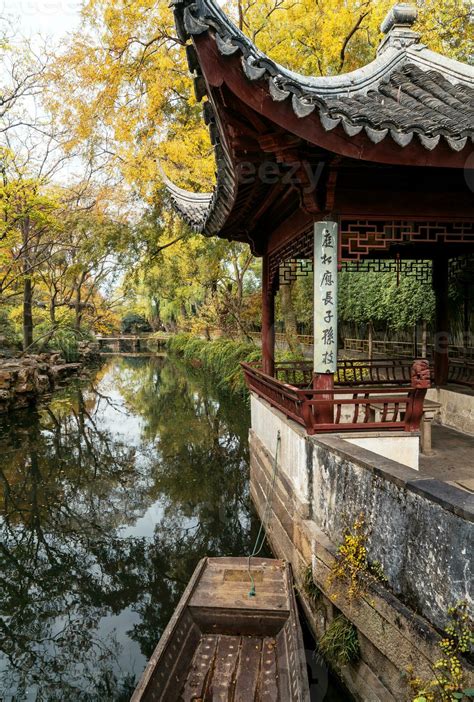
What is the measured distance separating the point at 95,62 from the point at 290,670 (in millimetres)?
12790

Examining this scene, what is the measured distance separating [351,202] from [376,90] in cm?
153

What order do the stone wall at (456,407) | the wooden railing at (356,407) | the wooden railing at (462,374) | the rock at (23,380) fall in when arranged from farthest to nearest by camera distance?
the rock at (23,380) → the wooden railing at (462,374) → the stone wall at (456,407) → the wooden railing at (356,407)

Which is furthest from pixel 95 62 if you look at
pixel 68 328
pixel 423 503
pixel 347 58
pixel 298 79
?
pixel 68 328

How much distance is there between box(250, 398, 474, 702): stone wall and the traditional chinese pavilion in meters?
0.66

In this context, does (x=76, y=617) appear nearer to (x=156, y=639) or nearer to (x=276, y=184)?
(x=156, y=639)

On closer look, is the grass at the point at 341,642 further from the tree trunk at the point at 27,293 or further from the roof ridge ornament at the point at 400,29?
the tree trunk at the point at 27,293

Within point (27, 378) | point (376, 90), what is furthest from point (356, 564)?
point (27, 378)

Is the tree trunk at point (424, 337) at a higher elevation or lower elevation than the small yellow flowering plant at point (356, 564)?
higher

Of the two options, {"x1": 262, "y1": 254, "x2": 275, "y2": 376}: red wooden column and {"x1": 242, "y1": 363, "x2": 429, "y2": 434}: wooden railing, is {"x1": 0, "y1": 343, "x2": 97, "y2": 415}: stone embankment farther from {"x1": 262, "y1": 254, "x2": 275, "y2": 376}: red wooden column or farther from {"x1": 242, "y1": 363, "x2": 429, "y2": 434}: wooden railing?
{"x1": 242, "y1": 363, "x2": 429, "y2": 434}: wooden railing

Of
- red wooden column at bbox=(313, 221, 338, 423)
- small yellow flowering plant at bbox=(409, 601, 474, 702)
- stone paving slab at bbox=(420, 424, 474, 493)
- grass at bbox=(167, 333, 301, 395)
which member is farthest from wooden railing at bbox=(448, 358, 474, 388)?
grass at bbox=(167, 333, 301, 395)

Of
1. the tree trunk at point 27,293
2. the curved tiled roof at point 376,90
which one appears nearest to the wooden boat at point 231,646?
the curved tiled roof at point 376,90

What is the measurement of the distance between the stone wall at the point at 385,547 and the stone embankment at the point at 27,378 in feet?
47.7

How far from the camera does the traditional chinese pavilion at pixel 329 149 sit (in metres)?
3.37

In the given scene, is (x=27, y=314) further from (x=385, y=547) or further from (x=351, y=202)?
(x=385, y=547)
